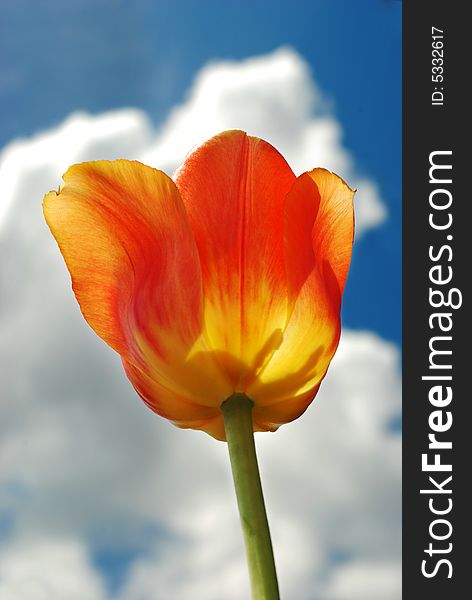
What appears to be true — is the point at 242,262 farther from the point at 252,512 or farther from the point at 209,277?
the point at 252,512

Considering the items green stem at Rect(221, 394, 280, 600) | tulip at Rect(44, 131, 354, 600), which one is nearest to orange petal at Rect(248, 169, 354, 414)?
tulip at Rect(44, 131, 354, 600)

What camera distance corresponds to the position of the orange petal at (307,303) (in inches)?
27.9

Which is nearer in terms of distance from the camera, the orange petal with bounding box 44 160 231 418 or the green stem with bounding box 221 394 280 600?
the green stem with bounding box 221 394 280 600

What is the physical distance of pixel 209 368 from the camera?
71 centimetres

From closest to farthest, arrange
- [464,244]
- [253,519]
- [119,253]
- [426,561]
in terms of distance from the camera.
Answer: [253,519], [119,253], [426,561], [464,244]

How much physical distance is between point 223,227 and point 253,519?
274mm

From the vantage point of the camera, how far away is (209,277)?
0.73 m

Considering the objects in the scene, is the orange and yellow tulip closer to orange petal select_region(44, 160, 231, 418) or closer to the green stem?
orange petal select_region(44, 160, 231, 418)

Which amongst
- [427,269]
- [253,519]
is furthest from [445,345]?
[253,519]

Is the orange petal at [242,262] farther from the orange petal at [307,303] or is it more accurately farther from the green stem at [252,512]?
the green stem at [252,512]

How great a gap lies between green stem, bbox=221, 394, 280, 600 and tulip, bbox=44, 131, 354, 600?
10 centimetres

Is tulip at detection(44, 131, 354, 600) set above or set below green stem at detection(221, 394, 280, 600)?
above

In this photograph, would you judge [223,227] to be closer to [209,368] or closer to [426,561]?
[209,368]

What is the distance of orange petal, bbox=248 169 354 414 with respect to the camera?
27.9 inches
